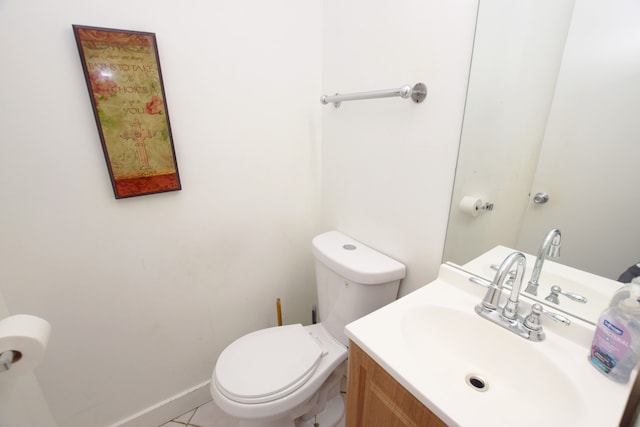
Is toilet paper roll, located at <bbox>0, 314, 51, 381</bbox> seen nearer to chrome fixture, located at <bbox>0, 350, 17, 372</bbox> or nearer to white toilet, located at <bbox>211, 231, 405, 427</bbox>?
chrome fixture, located at <bbox>0, 350, 17, 372</bbox>

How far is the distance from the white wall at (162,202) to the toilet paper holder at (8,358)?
16.4 inches

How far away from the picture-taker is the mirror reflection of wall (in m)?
0.68

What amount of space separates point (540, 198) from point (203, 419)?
5.89 ft

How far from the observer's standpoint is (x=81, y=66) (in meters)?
0.88

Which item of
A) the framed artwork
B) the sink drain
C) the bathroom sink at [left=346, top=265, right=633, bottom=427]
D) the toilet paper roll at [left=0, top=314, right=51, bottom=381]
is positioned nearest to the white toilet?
the bathroom sink at [left=346, top=265, right=633, bottom=427]

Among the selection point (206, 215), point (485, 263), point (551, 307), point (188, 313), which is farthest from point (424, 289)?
point (188, 313)

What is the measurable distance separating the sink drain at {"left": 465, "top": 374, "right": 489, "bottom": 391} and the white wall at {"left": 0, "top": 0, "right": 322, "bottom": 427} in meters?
1.01

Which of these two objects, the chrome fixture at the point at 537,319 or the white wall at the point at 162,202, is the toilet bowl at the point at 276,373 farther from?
the chrome fixture at the point at 537,319

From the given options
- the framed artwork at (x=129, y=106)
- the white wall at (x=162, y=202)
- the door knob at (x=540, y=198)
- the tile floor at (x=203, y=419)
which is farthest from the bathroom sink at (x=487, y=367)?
the tile floor at (x=203, y=419)

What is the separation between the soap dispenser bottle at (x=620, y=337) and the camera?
0.55 metres

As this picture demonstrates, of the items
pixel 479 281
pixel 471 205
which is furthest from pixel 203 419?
pixel 471 205

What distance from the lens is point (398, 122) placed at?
1031mm

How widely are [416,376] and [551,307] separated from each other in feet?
1.60

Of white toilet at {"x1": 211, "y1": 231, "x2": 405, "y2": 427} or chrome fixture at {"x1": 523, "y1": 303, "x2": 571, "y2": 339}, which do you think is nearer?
chrome fixture at {"x1": 523, "y1": 303, "x2": 571, "y2": 339}
